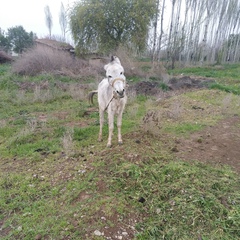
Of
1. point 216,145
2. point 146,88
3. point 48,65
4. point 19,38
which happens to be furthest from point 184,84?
point 19,38

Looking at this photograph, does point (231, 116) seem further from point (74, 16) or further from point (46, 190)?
point (74, 16)

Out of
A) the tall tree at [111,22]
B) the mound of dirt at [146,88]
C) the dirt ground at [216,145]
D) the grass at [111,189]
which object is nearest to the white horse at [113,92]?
the grass at [111,189]

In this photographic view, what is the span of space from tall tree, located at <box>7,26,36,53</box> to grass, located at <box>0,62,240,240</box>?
3085cm

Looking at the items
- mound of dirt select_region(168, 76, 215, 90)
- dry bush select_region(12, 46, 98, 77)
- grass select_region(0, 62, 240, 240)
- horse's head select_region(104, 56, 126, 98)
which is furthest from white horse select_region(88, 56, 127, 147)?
dry bush select_region(12, 46, 98, 77)

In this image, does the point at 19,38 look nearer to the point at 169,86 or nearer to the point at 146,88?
the point at 146,88

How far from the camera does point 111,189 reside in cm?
284

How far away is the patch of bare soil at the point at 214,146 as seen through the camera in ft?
12.1

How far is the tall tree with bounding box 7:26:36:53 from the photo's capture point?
30.2 m

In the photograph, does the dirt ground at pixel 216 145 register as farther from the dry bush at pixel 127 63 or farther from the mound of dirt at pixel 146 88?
the dry bush at pixel 127 63

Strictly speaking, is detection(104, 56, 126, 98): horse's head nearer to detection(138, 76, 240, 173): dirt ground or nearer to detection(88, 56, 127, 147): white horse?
detection(88, 56, 127, 147): white horse

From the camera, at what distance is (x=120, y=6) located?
1678 centimetres

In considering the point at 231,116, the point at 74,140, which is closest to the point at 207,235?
the point at 74,140

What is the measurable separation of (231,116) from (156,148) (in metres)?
3.80

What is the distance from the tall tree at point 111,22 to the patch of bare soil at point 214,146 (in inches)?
562
